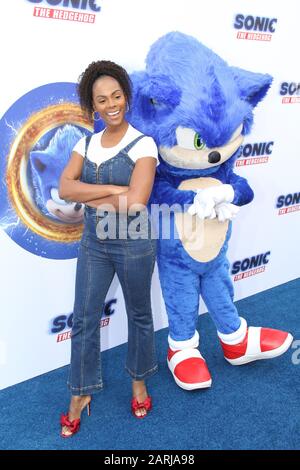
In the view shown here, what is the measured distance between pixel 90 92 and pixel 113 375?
4.37 feet

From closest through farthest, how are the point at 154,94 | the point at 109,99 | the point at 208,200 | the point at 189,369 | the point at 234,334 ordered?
the point at 109,99 → the point at 154,94 → the point at 208,200 → the point at 189,369 → the point at 234,334

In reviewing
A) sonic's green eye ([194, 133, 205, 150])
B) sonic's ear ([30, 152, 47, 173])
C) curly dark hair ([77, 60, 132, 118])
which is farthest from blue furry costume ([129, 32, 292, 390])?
sonic's ear ([30, 152, 47, 173])

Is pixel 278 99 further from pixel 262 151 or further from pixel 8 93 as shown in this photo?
pixel 8 93

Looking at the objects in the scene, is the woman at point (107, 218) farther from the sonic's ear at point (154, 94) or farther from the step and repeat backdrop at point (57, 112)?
the step and repeat backdrop at point (57, 112)

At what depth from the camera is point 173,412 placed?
6.56ft

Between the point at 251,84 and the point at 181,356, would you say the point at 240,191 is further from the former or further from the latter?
the point at 181,356

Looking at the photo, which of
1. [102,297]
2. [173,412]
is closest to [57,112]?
[102,297]

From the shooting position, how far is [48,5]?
1.79 metres

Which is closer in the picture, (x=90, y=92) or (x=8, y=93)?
(x=90, y=92)

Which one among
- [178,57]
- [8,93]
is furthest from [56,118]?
[178,57]

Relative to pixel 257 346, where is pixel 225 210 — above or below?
above

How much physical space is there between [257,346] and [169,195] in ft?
2.96

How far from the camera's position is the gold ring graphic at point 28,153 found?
1.92 meters

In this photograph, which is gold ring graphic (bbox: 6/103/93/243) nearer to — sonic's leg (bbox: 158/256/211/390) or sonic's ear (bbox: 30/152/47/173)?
sonic's ear (bbox: 30/152/47/173)
